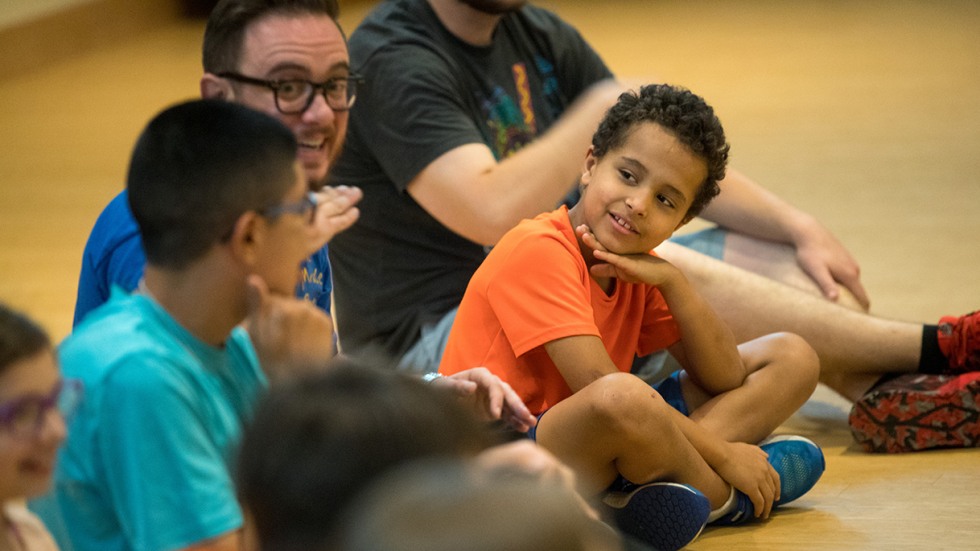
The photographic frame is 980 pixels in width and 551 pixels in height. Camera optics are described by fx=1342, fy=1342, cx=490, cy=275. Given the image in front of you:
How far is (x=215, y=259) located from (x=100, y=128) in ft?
14.6

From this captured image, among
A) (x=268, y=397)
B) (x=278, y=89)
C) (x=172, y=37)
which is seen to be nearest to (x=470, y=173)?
(x=278, y=89)

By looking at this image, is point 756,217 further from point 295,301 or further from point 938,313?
point 295,301

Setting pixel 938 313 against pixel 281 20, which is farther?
pixel 938 313

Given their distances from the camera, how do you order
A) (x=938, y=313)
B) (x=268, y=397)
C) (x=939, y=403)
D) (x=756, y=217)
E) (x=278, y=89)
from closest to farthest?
(x=268, y=397) → (x=278, y=89) → (x=939, y=403) → (x=756, y=217) → (x=938, y=313)

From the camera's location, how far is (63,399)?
1.23 meters

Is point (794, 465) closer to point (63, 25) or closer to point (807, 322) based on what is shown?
point (807, 322)

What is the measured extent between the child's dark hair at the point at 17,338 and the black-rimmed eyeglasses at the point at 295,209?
273 millimetres


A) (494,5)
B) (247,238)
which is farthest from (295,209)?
(494,5)

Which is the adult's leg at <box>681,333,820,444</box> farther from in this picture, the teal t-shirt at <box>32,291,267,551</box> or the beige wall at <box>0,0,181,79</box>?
the beige wall at <box>0,0,181,79</box>

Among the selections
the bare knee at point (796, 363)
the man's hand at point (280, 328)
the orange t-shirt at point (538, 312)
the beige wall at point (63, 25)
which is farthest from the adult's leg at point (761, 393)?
the beige wall at point (63, 25)

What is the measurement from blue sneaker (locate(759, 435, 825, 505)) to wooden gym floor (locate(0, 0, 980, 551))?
0.12ft

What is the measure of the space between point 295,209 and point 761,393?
3.22 ft

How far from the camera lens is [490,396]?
1.68 metres

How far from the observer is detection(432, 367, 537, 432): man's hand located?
65.4 inches
